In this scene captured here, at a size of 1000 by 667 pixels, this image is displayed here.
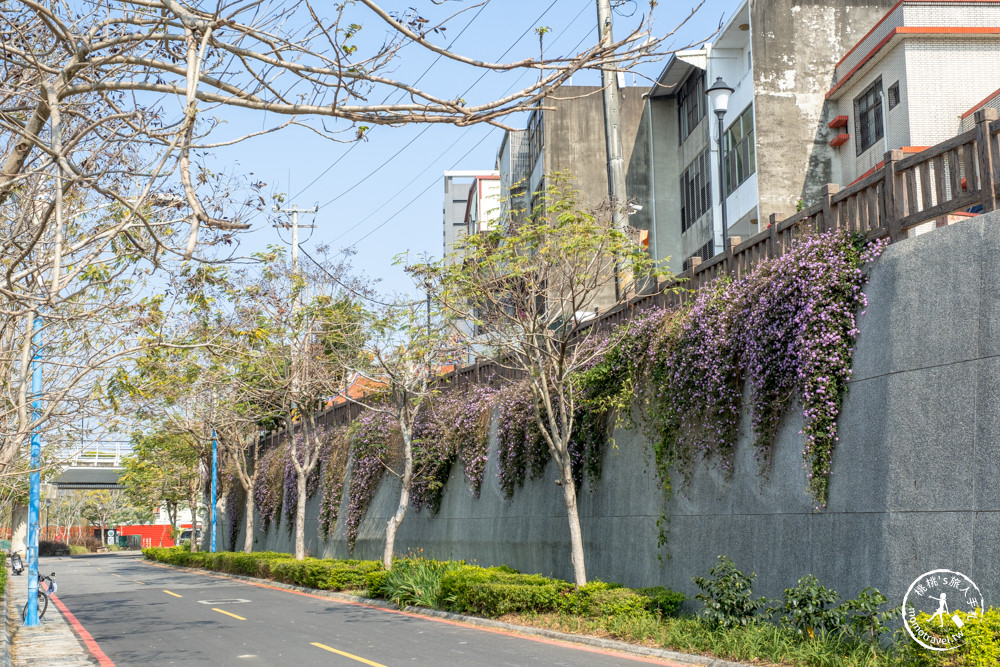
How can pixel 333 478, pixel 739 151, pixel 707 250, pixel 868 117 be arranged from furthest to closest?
pixel 333 478 < pixel 707 250 < pixel 739 151 < pixel 868 117

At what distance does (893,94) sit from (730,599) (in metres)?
15.8

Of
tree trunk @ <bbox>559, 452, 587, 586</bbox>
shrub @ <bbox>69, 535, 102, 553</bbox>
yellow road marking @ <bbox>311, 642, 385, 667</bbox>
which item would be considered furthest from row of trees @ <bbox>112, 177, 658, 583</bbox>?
shrub @ <bbox>69, 535, 102, 553</bbox>

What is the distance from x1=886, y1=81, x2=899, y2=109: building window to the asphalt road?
16.1m

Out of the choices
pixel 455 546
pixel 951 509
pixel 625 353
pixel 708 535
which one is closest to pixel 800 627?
pixel 951 509

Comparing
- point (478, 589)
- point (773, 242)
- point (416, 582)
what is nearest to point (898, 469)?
point (773, 242)

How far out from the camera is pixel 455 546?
82.7ft

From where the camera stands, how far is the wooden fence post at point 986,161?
10.1m

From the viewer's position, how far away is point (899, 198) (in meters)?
11.5

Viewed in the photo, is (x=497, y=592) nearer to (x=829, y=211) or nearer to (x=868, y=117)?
(x=829, y=211)

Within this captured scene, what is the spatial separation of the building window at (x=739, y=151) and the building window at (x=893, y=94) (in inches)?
167

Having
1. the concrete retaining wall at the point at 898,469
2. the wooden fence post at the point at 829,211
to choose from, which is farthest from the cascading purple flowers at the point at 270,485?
the wooden fence post at the point at 829,211

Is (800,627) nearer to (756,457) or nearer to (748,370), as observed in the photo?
(756,457)

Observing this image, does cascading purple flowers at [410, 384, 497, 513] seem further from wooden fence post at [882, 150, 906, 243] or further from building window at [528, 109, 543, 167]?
building window at [528, 109, 543, 167]

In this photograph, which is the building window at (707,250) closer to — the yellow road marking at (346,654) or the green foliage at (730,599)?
the green foliage at (730,599)
